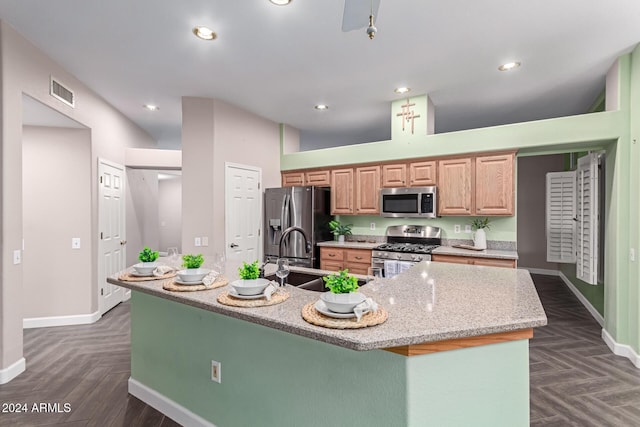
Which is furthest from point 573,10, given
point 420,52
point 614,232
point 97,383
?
point 97,383

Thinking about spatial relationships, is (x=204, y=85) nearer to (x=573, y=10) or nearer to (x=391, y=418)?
(x=573, y=10)

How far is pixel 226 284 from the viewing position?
204cm

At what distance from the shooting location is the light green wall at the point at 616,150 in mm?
3025

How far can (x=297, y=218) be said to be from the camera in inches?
195

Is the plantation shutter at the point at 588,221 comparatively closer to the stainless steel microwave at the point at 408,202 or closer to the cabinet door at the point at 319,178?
the stainless steel microwave at the point at 408,202

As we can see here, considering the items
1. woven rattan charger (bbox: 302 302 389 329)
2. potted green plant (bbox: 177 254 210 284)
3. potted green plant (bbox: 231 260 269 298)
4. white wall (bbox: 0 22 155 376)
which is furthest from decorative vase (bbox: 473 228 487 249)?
white wall (bbox: 0 22 155 376)

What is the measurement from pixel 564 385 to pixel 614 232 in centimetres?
170

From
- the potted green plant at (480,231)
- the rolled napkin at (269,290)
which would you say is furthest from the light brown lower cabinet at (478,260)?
the rolled napkin at (269,290)

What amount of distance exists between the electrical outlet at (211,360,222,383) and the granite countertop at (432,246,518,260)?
9.99ft

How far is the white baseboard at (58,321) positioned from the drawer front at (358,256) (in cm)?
350

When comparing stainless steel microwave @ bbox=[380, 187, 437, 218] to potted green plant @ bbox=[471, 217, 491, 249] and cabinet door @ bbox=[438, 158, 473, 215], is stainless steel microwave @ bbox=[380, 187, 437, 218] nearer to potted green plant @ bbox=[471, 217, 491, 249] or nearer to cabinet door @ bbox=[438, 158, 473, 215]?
cabinet door @ bbox=[438, 158, 473, 215]

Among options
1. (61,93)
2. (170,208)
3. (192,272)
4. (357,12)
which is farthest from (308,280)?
(170,208)

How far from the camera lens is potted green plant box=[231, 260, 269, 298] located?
165 centimetres

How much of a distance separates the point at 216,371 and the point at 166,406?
657 millimetres
